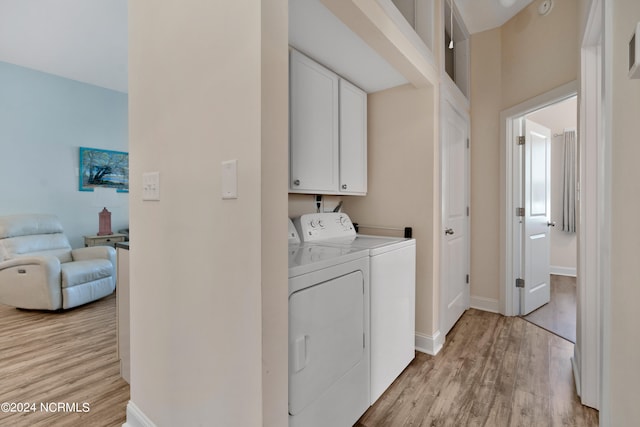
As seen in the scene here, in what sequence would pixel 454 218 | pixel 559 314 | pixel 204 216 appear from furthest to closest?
pixel 559 314
pixel 454 218
pixel 204 216

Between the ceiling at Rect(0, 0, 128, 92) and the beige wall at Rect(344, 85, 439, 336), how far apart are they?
2583 millimetres

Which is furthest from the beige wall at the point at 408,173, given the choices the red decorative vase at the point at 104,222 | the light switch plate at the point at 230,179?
the red decorative vase at the point at 104,222

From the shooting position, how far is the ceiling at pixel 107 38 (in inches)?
65.6

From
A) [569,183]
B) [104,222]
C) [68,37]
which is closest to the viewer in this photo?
[68,37]

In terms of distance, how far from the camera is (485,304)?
308 cm

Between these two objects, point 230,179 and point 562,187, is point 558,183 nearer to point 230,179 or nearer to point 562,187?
point 562,187

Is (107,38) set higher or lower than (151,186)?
higher

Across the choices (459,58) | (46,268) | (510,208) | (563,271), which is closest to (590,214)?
(510,208)

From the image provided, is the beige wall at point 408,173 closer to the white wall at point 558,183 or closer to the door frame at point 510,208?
the door frame at point 510,208

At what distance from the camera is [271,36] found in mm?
918

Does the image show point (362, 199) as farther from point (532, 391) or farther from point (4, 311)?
point (4, 311)

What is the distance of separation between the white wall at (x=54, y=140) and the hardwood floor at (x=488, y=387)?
16.0 feet

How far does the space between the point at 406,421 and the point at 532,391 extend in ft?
2.76

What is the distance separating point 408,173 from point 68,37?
3854 mm
